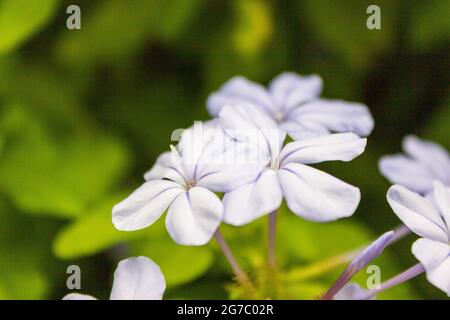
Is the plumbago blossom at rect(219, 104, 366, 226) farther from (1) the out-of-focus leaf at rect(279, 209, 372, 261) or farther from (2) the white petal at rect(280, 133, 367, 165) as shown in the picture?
(1) the out-of-focus leaf at rect(279, 209, 372, 261)

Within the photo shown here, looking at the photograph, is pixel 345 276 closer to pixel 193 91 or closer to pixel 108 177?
pixel 108 177

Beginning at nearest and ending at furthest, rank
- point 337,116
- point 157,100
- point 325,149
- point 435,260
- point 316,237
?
point 435,260
point 325,149
point 337,116
point 316,237
point 157,100

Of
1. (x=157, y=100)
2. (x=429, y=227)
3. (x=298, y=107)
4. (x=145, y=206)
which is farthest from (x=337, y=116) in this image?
(x=157, y=100)

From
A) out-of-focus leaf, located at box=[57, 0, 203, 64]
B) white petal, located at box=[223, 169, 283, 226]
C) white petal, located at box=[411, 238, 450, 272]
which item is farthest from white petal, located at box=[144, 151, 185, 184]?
out-of-focus leaf, located at box=[57, 0, 203, 64]

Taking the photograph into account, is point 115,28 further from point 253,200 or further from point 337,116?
point 253,200

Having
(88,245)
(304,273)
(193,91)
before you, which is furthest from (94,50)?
(304,273)
